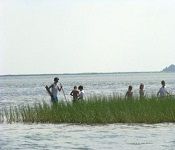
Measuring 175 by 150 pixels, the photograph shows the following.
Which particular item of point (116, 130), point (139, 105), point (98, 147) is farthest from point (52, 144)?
point (139, 105)

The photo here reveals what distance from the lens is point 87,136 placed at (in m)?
20.5

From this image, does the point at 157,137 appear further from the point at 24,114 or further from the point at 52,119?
the point at 24,114

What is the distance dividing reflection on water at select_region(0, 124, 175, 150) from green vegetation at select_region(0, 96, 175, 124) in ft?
1.40

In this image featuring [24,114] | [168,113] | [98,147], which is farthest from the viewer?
[24,114]

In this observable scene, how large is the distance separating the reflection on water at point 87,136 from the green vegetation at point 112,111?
0.43 meters

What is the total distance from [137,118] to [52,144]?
5.19m

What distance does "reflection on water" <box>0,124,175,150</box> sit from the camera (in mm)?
18188

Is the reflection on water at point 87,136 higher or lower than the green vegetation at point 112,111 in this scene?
lower

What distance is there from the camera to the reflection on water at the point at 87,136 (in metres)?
18.2

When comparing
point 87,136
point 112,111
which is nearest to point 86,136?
point 87,136

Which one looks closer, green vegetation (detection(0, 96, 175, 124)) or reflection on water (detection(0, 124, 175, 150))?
reflection on water (detection(0, 124, 175, 150))

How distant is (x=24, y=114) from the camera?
24.7 m

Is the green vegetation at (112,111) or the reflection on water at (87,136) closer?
the reflection on water at (87,136)

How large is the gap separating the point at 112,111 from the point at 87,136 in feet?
8.89
